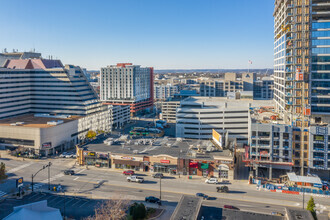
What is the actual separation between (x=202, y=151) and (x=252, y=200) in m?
23.1

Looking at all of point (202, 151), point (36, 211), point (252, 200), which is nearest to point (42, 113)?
point (202, 151)

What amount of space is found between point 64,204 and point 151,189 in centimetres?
1968

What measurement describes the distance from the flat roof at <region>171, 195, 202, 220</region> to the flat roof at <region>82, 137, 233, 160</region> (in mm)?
31795

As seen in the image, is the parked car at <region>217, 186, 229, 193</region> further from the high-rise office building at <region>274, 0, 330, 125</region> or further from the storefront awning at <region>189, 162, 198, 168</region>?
the high-rise office building at <region>274, 0, 330, 125</region>

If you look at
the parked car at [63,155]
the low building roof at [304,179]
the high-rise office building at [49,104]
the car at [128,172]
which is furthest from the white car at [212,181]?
the high-rise office building at [49,104]

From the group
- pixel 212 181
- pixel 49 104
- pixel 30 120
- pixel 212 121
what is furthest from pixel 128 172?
pixel 49 104

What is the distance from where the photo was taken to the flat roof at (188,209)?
136ft

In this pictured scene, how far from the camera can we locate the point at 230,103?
4729 inches

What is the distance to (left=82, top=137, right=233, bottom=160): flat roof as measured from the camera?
80.4 meters

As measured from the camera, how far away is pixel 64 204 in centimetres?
5678

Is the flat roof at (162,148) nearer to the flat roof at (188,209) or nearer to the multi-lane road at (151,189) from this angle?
the multi-lane road at (151,189)

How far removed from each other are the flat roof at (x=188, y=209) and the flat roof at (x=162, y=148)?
31795 millimetres

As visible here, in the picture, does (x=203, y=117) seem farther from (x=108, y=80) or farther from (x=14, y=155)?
(x=108, y=80)

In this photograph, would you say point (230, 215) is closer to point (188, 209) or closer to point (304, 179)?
point (188, 209)
